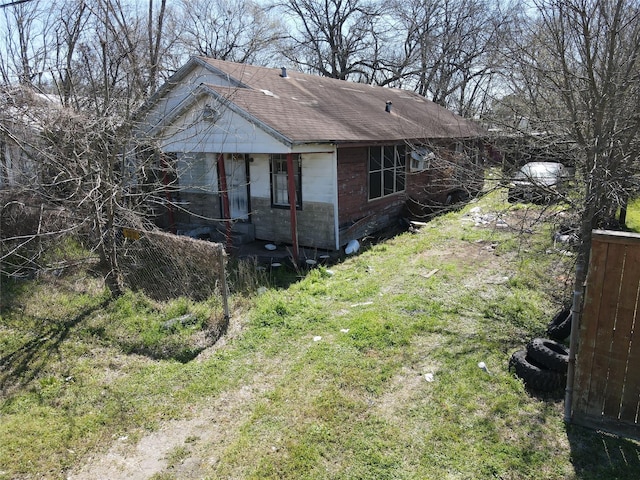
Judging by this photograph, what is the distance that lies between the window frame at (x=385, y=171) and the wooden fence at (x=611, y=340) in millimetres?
8292

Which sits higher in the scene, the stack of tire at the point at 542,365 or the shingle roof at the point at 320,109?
the shingle roof at the point at 320,109

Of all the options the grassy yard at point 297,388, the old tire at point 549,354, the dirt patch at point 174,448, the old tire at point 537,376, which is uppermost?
the old tire at point 549,354

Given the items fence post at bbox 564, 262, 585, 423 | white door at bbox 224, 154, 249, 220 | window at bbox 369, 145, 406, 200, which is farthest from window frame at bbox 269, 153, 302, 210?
fence post at bbox 564, 262, 585, 423

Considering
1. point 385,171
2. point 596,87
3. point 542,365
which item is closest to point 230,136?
point 385,171

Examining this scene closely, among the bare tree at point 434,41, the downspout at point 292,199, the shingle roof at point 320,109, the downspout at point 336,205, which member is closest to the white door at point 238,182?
the shingle roof at point 320,109

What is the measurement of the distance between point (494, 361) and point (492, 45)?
487 cm

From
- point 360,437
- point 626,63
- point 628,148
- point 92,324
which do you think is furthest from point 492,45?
point 92,324

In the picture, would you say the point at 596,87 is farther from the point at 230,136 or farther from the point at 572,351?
the point at 230,136

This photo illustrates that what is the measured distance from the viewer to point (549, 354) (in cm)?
469

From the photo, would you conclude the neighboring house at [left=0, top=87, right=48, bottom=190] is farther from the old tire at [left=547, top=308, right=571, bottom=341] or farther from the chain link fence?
the old tire at [left=547, top=308, right=571, bottom=341]

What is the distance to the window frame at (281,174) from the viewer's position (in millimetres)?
11016

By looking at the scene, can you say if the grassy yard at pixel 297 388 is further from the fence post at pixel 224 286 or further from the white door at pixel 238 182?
the white door at pixel 238 182

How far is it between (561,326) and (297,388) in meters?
3.51

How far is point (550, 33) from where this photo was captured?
5.40 metres
